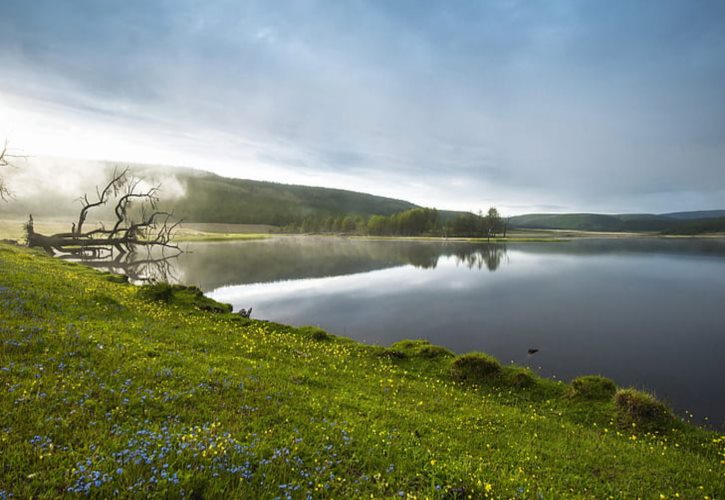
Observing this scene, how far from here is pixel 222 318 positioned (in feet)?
69.6

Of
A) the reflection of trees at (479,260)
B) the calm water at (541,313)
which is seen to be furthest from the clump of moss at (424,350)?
the reflection of trees at (479,260)

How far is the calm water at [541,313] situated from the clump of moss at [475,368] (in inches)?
187

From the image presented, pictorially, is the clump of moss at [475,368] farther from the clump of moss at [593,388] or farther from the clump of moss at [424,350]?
the clump of moss at [593,388]

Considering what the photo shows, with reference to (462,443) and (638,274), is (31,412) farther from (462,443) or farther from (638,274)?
(638,274)

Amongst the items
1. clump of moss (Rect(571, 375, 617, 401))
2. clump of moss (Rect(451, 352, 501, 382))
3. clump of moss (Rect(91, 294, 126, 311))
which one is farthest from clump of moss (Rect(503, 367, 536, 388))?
clump of moss (Rect(91, 294, 126, 311))

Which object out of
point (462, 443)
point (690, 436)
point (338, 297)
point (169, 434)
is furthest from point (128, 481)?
point (338, 297)

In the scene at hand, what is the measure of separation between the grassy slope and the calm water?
7.02m

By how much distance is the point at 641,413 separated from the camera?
38.3 ft

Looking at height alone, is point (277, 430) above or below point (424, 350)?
above

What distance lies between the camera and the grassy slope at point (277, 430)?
567 cm

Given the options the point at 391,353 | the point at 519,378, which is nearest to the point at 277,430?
the point at 391,353

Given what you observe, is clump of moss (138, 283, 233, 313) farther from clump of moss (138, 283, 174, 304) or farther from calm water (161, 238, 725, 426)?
calm water (161, 238, 725, 426)

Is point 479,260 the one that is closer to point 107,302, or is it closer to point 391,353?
point 391,353

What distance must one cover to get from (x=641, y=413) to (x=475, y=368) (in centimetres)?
588
